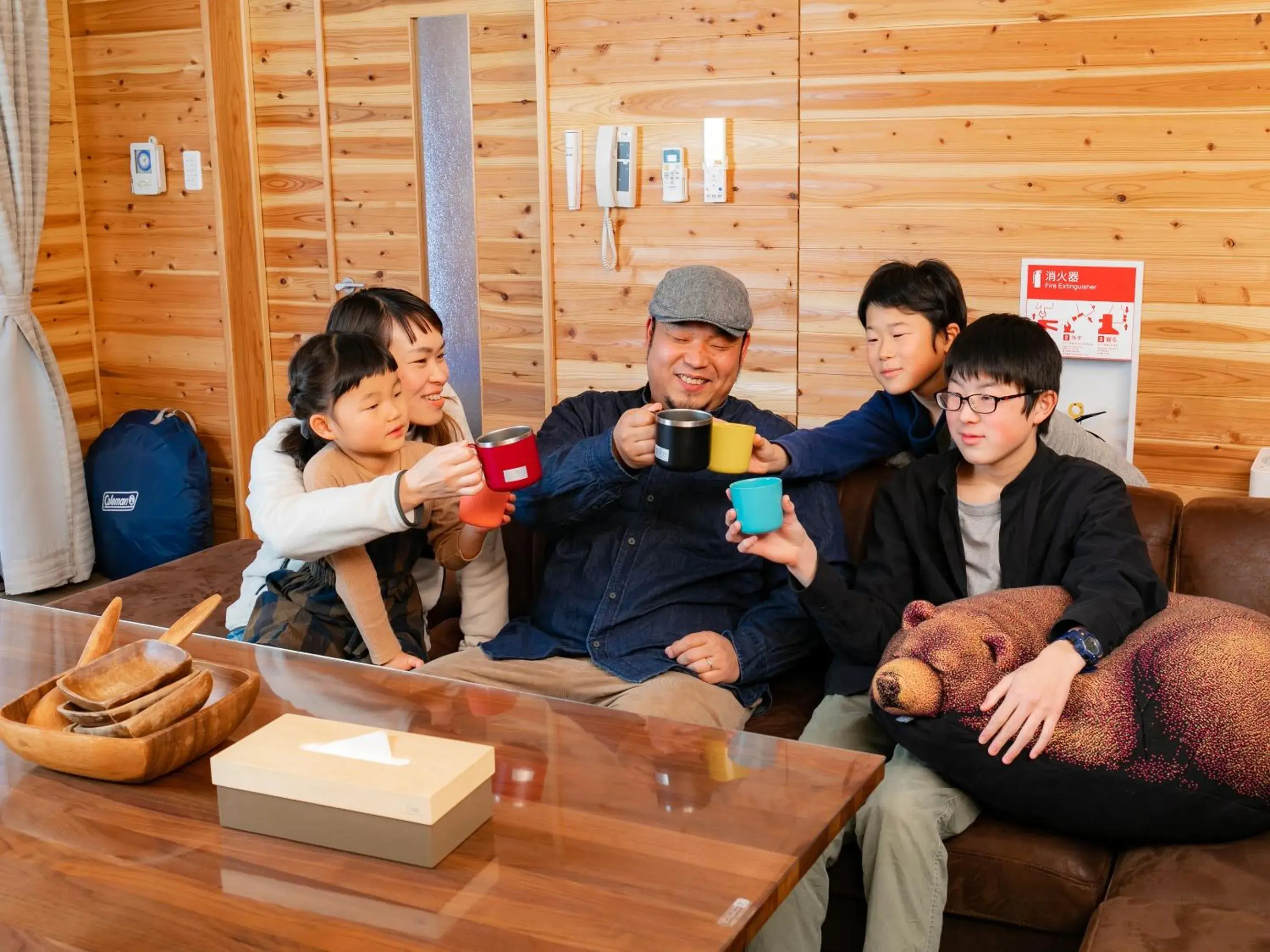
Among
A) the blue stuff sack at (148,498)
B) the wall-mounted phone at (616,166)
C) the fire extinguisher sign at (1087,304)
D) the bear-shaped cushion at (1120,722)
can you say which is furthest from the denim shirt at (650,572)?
the blue stuff sack at (148,498)

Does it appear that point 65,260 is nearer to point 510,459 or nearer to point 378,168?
point 378,168

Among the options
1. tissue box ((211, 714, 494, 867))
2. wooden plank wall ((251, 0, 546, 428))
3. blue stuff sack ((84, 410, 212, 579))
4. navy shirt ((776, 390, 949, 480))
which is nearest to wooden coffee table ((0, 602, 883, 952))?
tissue box ((211, 714, 494, 867))

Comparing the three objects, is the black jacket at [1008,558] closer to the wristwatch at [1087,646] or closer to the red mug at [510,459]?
the wristwatch at [1087,646]

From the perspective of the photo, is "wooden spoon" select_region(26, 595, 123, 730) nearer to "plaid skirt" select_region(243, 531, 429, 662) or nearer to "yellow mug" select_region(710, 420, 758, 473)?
"plaid skirt" select_region(243, 531, 429, 662)

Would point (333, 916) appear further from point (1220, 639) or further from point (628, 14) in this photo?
point (628, 14)

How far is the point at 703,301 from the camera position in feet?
8.07

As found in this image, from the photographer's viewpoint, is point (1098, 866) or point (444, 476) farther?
point (444, 476)

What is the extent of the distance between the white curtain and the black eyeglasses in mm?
3737

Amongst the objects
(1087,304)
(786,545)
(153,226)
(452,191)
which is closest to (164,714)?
(786,545)

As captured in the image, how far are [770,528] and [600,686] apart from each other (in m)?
0.53

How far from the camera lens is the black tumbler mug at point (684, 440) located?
210cm

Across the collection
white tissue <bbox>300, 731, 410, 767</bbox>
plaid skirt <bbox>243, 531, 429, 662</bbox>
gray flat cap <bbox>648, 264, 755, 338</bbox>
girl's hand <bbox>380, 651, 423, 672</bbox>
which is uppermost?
gray flat cap <bbox>648, 264, 755, 338</bbox>

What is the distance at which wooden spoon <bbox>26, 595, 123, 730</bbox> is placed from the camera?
1.64 m

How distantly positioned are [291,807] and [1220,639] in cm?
129
